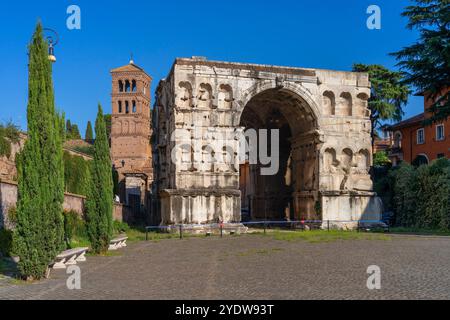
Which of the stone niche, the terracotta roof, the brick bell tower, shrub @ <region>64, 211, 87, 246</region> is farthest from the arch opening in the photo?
the brick bell tower

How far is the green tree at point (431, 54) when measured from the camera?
25750mm

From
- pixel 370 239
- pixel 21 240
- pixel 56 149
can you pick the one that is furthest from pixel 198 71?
pixel 21 240

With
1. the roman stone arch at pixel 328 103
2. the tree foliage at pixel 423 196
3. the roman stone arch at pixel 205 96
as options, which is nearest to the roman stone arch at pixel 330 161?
the roman stone arch at pixel 328 103

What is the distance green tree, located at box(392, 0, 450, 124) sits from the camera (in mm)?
25750

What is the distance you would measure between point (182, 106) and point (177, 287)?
1620 cm

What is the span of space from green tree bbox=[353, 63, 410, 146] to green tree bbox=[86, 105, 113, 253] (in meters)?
28.5

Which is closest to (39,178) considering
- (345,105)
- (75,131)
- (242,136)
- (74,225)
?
(74,225)

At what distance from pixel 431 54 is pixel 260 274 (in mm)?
20181

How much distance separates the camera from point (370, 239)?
18.8 m

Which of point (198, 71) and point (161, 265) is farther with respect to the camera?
point (198, 71)

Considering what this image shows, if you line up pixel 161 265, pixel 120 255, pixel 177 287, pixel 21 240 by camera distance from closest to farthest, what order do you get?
1. pixel 177 287
2. pixel 21 240
3. pixel 161 265
4. pixel 120 255

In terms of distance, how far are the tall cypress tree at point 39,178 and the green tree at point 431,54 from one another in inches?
827
